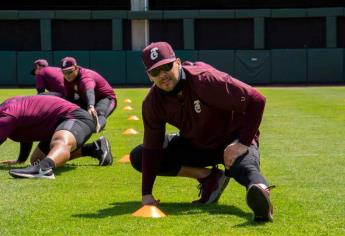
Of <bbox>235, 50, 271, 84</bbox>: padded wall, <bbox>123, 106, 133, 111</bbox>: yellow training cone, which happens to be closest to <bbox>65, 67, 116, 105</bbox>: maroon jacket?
<bbox>123, 106, 133, 111</bbox>: yellow training cone

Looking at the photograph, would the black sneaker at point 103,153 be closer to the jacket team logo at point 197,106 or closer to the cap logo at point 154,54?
the jacket team logo at point 197,106

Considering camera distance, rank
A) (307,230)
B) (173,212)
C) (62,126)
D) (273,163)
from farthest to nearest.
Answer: (273,163), (62,126), (173,212), (307,230)

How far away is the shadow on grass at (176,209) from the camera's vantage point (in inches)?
240

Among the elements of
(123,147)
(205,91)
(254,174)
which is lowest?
(123,147)

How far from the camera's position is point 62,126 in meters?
8.59

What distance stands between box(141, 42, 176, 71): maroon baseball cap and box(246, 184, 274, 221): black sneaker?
1.14 metres

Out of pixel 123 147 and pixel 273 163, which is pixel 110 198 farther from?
pixel 123 147

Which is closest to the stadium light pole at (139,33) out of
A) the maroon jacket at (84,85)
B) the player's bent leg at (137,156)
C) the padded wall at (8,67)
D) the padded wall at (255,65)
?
the padded wall at (255,65)

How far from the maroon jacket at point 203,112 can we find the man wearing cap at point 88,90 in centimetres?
459

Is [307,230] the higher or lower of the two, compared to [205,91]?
lower

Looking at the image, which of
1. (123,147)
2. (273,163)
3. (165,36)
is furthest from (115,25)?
(273,163)

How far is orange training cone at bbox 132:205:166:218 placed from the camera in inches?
234

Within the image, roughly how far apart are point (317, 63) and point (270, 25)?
4681mm

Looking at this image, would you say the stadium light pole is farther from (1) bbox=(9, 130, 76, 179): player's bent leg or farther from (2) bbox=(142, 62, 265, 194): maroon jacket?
(2) bbox=(142, 62, 265, 194): maroon jacket
